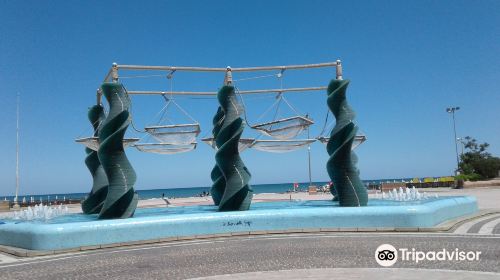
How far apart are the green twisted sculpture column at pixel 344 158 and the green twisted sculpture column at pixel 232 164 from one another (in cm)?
429

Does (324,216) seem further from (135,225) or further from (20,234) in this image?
(20,234)

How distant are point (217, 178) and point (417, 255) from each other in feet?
47.5

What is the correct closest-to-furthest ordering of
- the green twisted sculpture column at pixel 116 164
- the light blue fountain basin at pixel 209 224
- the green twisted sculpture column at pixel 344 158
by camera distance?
the light blue fountain basin at pixel 209 224
the green twisted sculpture column at pixel 116 164
the green twisted sculpture column at pixel 344 158

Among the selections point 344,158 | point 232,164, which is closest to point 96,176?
point 232,164

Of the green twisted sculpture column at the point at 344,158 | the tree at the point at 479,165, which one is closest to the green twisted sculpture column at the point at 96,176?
the green twisted sculpture column at the point at 344,158

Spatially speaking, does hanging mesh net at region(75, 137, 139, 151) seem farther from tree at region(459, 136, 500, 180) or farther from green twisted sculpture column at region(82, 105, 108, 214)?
tree at region(459, 136, 500, 180)

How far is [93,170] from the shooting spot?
24.0 m

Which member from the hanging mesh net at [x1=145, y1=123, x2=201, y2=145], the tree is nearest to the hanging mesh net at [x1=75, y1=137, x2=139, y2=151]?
the hanging mesh net at [x1=145, y1=123, x2=201, y2=145]

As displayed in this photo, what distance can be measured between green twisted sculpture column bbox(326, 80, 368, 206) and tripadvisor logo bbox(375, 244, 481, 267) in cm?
793

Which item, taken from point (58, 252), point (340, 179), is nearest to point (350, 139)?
point (340, 179)

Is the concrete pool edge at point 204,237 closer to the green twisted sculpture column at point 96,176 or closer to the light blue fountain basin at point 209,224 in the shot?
the light blue fountain basin at point 209,224

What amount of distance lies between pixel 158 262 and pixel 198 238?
4.72 meters

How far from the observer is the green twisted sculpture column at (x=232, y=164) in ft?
65.9

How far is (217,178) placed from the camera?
79.0 ft
